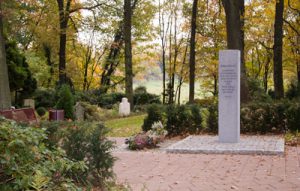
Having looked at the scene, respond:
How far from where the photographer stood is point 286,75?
156 ft

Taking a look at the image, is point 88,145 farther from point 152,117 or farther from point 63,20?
point 63,20

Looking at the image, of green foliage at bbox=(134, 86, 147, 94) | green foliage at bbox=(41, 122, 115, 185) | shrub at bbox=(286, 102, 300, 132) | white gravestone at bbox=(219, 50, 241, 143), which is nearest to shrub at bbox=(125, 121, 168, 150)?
white gravestone at bbox=(219, 50, 241, 143)

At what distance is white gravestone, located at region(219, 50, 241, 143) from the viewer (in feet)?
41.8

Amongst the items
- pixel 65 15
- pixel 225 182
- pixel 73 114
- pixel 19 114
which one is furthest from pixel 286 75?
pixel 225 182

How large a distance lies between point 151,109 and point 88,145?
7823 millimetres

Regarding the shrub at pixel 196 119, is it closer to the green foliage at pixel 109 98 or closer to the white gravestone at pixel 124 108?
the white gravestone at pixel 124 108

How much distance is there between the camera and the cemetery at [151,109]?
7.34 m

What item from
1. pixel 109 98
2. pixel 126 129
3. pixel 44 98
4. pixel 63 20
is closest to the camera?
pixel 126 129

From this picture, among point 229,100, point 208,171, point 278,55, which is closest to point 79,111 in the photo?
point 278,55

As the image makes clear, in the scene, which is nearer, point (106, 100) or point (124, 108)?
point (124, 108)

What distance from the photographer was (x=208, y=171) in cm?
911

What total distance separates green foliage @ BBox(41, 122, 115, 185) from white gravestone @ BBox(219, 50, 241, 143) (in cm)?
579

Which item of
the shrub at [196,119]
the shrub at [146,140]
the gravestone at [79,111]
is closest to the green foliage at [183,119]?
the shrub at [196,119]

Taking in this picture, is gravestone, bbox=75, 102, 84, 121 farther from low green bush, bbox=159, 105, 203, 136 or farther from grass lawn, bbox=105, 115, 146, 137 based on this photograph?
low green bush, bbox=159, 105, 203, 136
